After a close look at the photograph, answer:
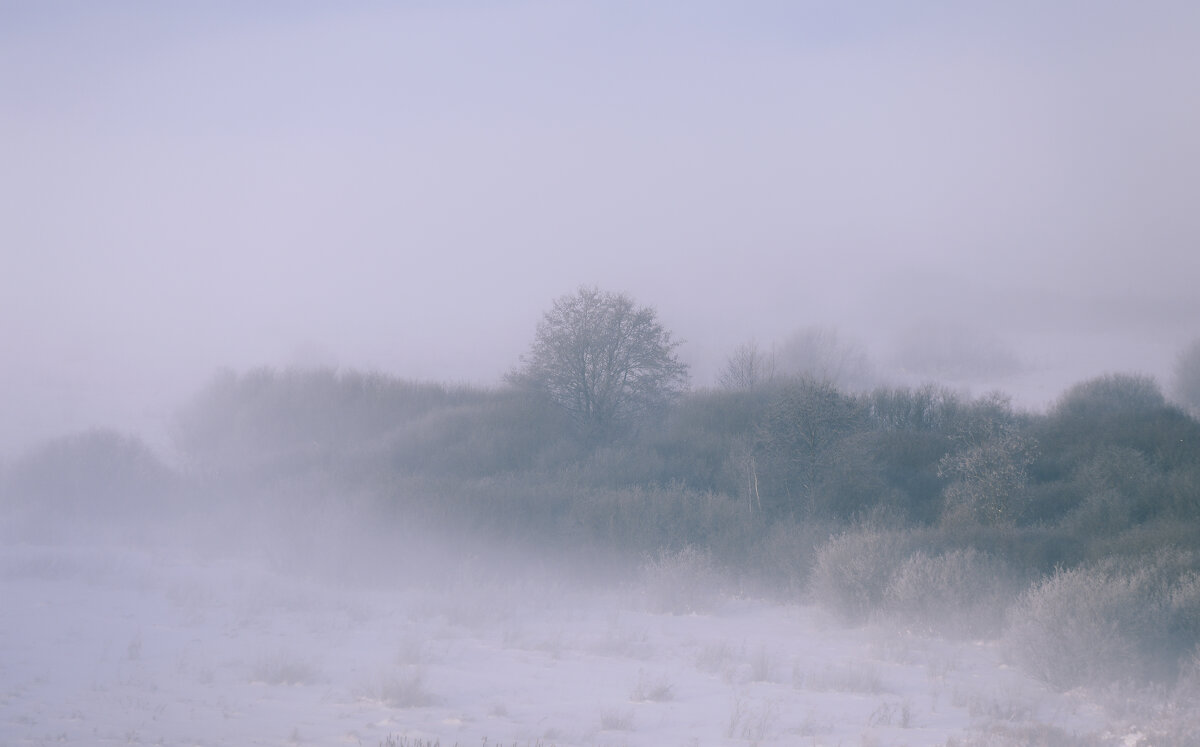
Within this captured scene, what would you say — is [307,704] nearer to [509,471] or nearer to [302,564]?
[302,564]

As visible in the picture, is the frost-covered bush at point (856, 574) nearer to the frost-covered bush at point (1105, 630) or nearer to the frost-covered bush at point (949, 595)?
the frost-covered bush at point (949, 595)

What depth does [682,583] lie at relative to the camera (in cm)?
1174

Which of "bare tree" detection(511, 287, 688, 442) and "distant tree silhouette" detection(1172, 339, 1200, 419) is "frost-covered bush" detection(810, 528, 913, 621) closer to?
"bare tree" detection(511, 287, 688, 442)

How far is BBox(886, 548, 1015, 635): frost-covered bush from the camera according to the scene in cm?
939

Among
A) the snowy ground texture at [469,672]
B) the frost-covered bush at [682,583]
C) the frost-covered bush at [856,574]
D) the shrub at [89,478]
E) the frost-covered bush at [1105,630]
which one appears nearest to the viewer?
the snowy ground texture at [469,672]

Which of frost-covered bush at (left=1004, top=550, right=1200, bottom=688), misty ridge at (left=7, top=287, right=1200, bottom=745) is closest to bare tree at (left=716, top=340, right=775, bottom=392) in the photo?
misty ridge at (left=7, top=287, right=1200, bottom=745)

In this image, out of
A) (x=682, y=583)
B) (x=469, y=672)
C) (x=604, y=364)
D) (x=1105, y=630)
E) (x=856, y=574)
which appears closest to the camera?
(x=1105, y=630)

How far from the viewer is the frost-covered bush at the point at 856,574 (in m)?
10.3

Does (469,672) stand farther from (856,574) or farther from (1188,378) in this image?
(1188,378)

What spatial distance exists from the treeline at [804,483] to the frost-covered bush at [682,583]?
55cm

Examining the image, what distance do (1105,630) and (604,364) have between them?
1950cm

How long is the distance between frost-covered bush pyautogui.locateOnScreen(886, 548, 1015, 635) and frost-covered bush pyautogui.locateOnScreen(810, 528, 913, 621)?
0.24 metres

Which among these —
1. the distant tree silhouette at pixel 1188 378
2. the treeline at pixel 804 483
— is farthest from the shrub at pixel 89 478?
the distant tree silhouette at pixel 1188 378

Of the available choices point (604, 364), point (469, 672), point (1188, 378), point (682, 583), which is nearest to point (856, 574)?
point (682, 583)
